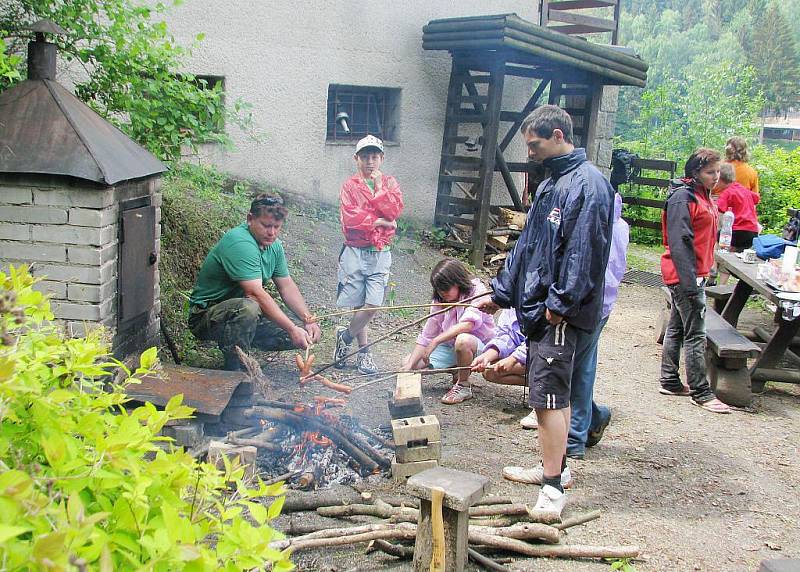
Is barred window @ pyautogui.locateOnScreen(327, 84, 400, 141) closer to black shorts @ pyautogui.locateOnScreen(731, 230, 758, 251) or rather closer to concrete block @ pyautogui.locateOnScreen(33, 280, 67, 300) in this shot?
black shorts @ pyautogui.locateOnScreen(731, 230, 758, 251)

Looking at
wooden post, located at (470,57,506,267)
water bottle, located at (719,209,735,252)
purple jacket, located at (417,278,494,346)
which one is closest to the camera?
purple jacket, located at (417,278,494,346)

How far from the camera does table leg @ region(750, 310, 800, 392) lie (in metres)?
6.75

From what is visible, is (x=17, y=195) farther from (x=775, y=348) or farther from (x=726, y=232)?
(x=726, y=232)

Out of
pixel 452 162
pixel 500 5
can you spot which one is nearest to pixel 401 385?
pixel 452 162

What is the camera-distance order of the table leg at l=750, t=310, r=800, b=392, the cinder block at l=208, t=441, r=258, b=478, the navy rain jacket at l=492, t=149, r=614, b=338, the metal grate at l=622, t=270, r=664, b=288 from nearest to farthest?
1. the navy rain jacket at l=492, t=149, r=614, b=338
2. the cinder block at l=208, t=441, r=258, b=478
3. the table leg at l=750, t=310, r=800, b=392
4. the metal grate at l=622, t=270, r=664, b=288

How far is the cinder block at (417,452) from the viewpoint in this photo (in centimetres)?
448

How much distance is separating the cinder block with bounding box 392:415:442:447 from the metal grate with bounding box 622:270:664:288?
7.85 m

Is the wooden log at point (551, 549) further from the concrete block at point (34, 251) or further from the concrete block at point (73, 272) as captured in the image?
the concrete block at point (34, 251)

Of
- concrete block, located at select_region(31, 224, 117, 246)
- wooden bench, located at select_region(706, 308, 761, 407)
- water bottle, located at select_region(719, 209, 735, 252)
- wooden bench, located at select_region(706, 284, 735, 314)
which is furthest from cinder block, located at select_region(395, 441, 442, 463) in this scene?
water bottle, located at select_region(719, 209, 735, 252)

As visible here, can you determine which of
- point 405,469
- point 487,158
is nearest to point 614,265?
point 405,469

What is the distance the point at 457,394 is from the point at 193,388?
2.11 m

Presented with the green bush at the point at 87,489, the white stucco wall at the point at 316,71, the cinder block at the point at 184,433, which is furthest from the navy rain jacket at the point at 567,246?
the white stucco wall at the point at 316,71

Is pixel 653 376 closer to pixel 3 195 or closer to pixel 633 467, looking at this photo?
pixel 633 467

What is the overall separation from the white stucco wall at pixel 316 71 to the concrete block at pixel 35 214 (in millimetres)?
5308
